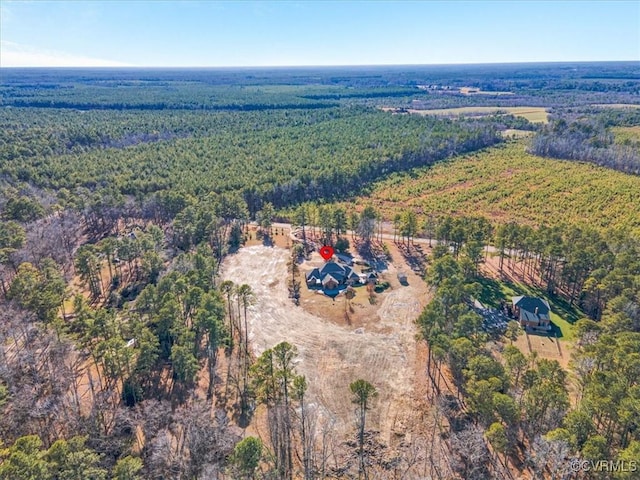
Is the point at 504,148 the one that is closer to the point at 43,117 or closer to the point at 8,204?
the point at 8,204

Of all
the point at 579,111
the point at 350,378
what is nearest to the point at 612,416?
the point at 350,378

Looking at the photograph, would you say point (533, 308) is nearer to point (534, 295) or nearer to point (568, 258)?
point (534, 295)

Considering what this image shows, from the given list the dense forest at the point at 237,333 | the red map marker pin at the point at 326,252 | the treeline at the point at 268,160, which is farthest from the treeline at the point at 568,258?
the treeline at the point at 268,160

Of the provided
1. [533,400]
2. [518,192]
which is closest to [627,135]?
[518,192]

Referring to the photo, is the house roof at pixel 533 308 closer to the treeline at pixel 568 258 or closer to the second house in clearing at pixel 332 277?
the treeline at pixel 568 258

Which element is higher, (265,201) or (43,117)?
(43,117)

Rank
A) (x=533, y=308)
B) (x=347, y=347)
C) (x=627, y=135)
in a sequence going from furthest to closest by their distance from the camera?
(x=627, y=135), (x=533, y=308), (x=347, y=347)

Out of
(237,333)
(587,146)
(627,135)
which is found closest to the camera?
(237,333)
